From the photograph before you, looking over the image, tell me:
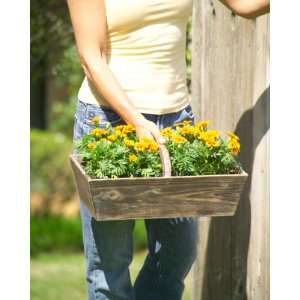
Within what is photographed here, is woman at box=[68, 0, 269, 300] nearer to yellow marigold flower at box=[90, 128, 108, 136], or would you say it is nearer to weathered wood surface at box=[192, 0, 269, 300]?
yellow marigold flower at box=[90, 128, 108, 136]

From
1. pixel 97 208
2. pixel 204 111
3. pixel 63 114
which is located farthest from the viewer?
pixel 63 114

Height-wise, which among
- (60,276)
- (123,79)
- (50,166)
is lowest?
(60,276)

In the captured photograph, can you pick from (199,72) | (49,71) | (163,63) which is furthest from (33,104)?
(163,63)

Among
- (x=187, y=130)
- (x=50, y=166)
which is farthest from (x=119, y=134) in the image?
(x=50, y=166)

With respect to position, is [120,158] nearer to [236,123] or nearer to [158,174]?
[158,174]

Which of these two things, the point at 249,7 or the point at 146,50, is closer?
the point at 146,50

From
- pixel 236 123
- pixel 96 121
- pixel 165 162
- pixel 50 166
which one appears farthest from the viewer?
pixel 50 166

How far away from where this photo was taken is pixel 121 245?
3.31 metres

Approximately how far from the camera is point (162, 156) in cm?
302

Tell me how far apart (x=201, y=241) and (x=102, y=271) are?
1.00 metres

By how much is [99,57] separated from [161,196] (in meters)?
0.57

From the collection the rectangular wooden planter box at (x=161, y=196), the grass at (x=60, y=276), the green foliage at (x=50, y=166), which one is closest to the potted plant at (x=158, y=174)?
the rectangular wooden planter box at (x=161, y=196)

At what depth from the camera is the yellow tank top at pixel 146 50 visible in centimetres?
323
